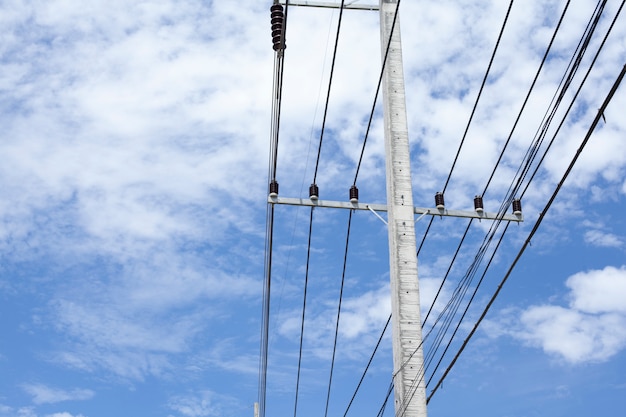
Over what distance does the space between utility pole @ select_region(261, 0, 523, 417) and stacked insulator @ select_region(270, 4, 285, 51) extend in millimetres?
1602

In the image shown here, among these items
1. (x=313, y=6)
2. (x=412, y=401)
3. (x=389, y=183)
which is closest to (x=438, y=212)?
(x=389, y=183)

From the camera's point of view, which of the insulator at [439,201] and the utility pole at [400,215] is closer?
the utility pole at [400,215]

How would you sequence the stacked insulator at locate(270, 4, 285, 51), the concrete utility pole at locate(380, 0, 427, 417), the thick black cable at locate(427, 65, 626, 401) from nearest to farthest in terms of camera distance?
1. the thick black cable at locate(427, 65, 626, 401)
2. the stacked insulator at locate(270, 4, 285, 51)
3. the concrete utility pole at locate(380, 0, 427, 417)

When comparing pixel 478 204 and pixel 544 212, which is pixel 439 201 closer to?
pixel 478 204

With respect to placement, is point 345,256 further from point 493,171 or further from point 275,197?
point 493,171

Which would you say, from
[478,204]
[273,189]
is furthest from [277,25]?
[478,204]

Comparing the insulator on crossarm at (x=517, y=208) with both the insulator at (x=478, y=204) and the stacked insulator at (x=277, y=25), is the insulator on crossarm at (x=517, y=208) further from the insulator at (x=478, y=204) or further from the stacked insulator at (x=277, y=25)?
the stacked insulator at (x=277, y=25)

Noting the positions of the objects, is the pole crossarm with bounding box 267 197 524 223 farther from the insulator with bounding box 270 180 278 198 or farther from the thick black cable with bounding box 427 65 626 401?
the thick black cable with bounding box 427 65 626 401

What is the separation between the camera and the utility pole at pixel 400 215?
1302 cm

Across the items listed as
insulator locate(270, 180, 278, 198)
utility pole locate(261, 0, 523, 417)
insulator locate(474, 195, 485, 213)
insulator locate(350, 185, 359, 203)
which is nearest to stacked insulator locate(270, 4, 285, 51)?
utility pole locate(261, 0, 523, 417)

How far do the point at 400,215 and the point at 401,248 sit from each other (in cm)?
61

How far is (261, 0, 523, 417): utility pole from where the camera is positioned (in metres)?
13.0

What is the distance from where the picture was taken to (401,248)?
44.8ft

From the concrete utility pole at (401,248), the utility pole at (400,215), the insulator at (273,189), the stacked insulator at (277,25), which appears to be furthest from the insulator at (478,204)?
the stacked insulator at (277,25)
